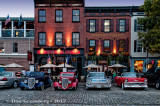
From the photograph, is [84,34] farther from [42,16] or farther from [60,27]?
[42,16]

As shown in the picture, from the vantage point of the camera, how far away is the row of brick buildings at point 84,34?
28427 millimetres

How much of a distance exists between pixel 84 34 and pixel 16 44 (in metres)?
10.7

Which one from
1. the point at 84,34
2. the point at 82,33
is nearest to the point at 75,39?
the point at 82,33

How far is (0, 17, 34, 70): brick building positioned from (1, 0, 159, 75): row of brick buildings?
3.68 feet

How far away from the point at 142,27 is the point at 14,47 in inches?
766

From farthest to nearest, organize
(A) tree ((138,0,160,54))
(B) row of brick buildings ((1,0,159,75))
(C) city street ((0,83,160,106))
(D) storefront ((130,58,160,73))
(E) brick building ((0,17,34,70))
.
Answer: (E) brick building ((0,17,34,70)) → (B) row of brick buildings ((1,0,159,75)) → (D) storefront ((130,58,160,73)) → (A) tree ((138,0,160,54)) → (C) city street ((0,83,160,106))

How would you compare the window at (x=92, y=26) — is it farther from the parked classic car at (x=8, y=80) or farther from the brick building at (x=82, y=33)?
the parked classic car at (x=8, y=80)

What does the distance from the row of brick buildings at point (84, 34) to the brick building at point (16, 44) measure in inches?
44.2

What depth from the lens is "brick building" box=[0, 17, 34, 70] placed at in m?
29.3

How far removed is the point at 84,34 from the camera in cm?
2888

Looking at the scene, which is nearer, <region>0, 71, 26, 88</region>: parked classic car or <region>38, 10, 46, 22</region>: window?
<region>0, 71, 26, 88</region>: parked classic car

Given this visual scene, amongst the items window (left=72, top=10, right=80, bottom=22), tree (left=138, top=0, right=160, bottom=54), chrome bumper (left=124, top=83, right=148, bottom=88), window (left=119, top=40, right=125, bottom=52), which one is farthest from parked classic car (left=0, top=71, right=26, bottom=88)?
window (left=119, top=40, right=125, bottom=52)

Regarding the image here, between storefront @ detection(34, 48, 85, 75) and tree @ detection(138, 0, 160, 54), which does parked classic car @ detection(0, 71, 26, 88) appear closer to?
storefront @ detection(34, 48, 85, 75)

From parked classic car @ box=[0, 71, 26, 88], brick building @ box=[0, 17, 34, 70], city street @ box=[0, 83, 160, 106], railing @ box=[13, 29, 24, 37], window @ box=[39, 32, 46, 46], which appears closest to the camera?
city street @ box=[0, 83, 160, 106]
